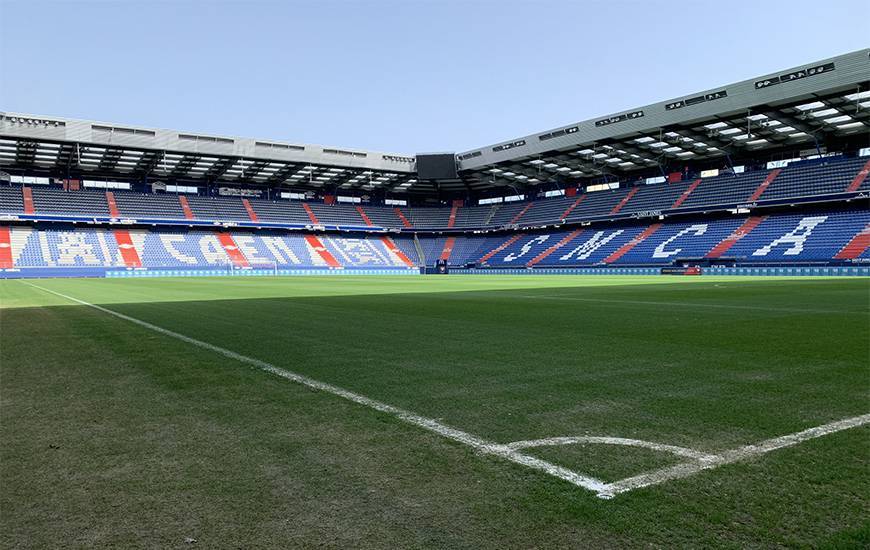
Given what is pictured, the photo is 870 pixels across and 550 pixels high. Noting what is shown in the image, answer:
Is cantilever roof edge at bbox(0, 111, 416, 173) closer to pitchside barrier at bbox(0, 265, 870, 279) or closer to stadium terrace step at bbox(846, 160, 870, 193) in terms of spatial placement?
pitchside barrier at bbox(0, 265, 870, 279)

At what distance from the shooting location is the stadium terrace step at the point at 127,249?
53006 mm

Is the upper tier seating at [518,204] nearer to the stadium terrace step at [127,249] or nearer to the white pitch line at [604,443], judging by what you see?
the stadium terrace step at [127,249]

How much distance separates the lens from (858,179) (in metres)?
43.2

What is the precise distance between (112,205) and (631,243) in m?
54.1

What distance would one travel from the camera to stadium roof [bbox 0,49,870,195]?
36.2 m

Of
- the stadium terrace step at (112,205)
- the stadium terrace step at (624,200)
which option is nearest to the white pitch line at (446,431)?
the stadium terrace step at (624,200)

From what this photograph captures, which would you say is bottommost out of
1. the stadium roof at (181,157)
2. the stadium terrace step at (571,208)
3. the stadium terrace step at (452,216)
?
the stadium terrace step at (571,208)

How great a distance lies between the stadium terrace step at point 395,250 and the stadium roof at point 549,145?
7.29m

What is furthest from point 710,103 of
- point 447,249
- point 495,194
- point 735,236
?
point 447,249

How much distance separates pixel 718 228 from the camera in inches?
1993

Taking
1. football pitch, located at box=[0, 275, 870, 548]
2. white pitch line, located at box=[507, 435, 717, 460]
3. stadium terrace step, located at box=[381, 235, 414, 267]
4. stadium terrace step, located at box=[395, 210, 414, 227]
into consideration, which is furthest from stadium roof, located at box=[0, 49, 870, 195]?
white pitch line, located at box=[507, 435, 717, 460]

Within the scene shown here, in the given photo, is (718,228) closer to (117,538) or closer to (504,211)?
(504,211)

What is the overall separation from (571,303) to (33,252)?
54193 mm

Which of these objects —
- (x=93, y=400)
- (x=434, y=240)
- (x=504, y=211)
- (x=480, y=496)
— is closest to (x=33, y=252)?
(x=434, y=240)
